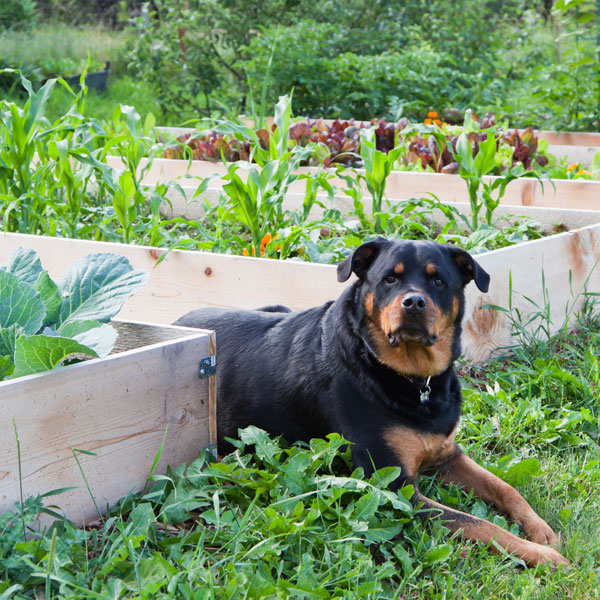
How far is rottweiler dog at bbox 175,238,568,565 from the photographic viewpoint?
2.61 meters

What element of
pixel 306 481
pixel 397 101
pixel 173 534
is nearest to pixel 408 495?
pixel 306 481

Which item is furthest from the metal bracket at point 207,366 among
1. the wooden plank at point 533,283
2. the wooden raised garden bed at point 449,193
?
the wooden raised garden bed at point 449,193

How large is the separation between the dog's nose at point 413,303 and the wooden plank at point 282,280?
101 cm

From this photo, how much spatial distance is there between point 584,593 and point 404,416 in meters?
0.76

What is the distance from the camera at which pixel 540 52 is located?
1448 cm

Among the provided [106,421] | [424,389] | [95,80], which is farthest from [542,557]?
[95,80]

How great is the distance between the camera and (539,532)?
2.51m

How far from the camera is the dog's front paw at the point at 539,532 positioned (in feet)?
8.16

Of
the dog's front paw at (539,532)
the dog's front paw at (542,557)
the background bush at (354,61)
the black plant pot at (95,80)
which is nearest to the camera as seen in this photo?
the dog's front paw at (542,557)

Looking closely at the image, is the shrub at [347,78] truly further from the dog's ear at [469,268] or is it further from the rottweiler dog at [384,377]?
the rottweiler dog at [384,377]

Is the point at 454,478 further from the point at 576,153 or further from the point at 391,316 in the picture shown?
the point at 576,153

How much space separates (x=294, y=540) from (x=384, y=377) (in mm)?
708

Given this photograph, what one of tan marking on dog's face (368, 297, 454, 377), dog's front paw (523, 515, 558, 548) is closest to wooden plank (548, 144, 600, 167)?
tan marking on dog's face (368, 297, 454, 377)

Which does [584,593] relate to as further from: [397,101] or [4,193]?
[397,101]
